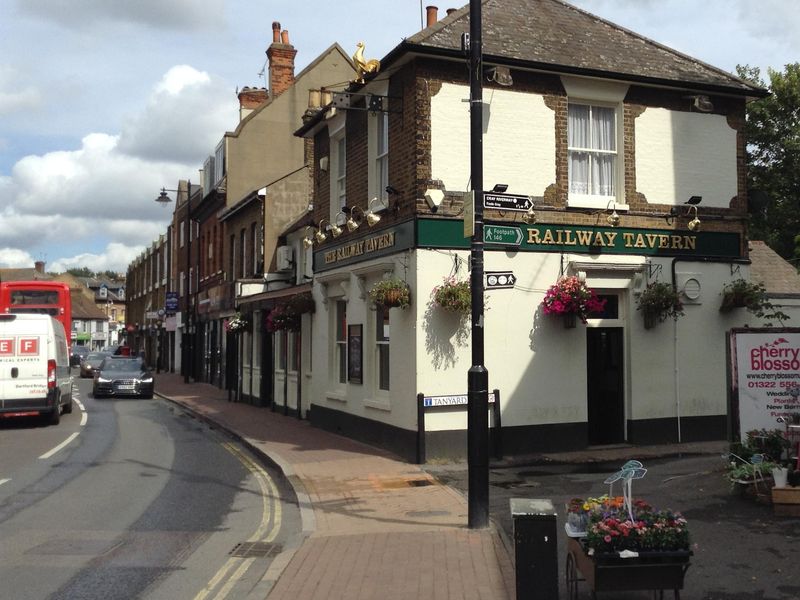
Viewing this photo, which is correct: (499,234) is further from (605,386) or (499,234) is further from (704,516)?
(605,386)

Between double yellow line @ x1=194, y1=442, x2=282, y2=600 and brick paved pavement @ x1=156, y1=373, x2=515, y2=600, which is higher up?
brick paved pavement @ x1=156, y1=373, x2=515, y2=600

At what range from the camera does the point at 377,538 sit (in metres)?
8.06

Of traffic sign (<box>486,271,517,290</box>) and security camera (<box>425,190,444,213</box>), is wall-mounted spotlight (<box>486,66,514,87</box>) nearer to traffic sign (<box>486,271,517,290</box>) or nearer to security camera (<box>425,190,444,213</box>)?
security camera (<box>425,190,444,213</box>)

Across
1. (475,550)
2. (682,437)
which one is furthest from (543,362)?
(475,550)

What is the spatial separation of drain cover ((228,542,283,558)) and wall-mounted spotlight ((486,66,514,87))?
8328 millimetres

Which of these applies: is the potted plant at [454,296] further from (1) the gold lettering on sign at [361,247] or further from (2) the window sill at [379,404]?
(2) the window sill at [379,404]

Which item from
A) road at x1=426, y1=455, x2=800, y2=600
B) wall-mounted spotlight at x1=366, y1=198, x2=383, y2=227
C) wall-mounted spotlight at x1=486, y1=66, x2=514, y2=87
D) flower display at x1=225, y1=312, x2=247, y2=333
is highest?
wall-mounted spotlight at x1=486, y1=66, x2=514, y2=87

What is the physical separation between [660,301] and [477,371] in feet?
21.8

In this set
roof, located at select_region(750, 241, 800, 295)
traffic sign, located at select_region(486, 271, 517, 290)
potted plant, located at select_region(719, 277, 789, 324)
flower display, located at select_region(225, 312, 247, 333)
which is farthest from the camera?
flower display, located at select_region(225, 312, 247, 333)

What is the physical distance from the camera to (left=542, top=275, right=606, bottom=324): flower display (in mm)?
12883

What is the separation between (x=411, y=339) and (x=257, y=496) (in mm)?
3523

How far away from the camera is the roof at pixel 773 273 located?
→ 2044cm

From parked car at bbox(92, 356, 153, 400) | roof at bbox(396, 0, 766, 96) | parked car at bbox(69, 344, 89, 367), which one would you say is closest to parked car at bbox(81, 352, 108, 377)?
parked car at bbox(69, 344, 89, 367)

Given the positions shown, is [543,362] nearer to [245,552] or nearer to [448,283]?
[448,283]
